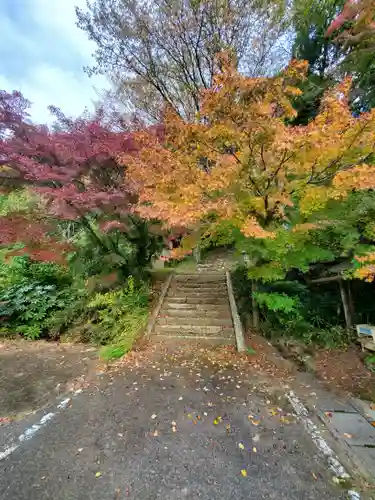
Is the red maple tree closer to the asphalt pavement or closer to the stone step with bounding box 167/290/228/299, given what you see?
the stone step with bounding box 167/290/228/299

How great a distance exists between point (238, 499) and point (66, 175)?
247 inches

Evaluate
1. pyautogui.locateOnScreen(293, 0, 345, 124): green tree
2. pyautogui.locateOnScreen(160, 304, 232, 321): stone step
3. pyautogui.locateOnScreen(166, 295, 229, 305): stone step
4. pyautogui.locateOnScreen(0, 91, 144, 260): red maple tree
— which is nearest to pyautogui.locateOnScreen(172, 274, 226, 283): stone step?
pyautogui.locateOnScreen(166, 295, 229, 305): stone step

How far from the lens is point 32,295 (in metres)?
7.68

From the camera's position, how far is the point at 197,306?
7.36 meters

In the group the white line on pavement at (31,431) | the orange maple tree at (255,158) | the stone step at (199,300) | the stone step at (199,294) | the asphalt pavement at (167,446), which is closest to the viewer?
the asphalt pavement at (167,446)

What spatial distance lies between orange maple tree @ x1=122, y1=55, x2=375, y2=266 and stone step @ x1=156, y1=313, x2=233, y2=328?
269cm

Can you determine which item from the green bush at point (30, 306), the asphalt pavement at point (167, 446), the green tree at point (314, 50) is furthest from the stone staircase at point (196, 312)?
the green tree at point (314, 50)

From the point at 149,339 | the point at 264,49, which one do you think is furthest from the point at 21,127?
the point at 264,49

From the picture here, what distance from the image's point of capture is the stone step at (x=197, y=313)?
689cm

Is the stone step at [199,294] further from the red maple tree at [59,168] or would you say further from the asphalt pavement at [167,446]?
the asphalt pavement at [167,446]

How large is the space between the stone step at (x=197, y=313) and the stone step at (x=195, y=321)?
110 millimetres

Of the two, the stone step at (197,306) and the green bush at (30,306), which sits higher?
the green bush at (30,306)

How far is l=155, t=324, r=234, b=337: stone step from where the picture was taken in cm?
627

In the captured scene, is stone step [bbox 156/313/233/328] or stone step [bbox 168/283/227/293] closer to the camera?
stone step [bbox 156/313/233/328]
